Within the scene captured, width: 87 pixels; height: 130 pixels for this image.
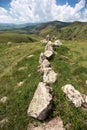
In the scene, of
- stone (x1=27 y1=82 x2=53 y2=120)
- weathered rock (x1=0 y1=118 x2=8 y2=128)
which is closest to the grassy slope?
weathered rock (x1=0 y1=118 x2=8 y2=128)

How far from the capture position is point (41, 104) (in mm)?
15156

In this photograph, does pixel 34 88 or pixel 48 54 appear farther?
pixel 48 54

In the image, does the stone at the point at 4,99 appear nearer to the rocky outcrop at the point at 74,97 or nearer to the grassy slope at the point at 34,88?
the grassy slope at the point at 34,88

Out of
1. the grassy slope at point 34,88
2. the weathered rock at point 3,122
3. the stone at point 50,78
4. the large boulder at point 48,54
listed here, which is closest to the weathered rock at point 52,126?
the grassy slope at point 34,88

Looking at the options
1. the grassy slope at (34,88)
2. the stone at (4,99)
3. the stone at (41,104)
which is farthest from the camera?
the stone at (4,99)

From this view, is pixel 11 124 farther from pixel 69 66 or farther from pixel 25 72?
pixel 69 66

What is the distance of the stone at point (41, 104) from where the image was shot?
575 inches

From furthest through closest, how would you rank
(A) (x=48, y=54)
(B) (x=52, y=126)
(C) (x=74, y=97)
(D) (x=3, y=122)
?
(A) (x=48, y=54) → (C) (x=74, y=97) → (D) (x=3, y=122) → (B) (x=52, y=126)

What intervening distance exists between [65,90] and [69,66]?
830 cm

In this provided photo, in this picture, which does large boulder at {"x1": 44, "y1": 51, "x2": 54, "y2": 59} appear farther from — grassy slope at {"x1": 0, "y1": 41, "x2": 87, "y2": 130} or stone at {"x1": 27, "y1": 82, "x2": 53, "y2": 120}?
stone at {"x1": 27, "y1": 82, "x2": 53, "y2": 120}

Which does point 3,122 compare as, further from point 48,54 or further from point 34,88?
point 48,54

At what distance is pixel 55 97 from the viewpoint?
16734mm

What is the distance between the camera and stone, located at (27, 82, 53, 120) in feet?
47.9

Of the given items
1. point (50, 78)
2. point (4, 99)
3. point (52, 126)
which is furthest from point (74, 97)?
point (4, 99)
